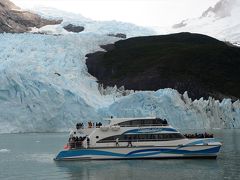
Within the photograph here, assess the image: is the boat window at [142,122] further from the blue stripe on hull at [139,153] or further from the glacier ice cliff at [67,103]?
the glacier ice cliff at [67,103]

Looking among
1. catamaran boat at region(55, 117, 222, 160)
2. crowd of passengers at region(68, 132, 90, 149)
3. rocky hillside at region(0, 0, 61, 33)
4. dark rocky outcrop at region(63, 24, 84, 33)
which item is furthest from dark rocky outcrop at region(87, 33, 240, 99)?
crowd of passengers at region(68, 132, 90, 149)

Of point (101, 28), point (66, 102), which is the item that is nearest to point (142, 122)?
point (66, 102)

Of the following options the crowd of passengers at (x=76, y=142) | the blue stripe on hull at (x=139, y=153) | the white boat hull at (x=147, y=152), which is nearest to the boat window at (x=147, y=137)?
the white boat hull at (x=147, y=152)

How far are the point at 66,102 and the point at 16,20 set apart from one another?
357ft

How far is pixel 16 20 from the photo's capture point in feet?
589

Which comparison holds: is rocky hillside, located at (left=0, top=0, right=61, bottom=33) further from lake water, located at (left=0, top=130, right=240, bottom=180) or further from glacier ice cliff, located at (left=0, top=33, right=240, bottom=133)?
lake water, located at (left=0, top=130, right=240, bottom=180)

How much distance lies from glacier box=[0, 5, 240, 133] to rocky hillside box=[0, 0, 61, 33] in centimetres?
7210

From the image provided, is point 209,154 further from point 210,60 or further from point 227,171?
point 210,60

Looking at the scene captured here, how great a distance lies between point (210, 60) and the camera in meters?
128

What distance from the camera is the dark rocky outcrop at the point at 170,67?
11212 centimetres

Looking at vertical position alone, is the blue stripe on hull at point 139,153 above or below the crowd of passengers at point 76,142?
below

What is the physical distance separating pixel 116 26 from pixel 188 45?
119ft

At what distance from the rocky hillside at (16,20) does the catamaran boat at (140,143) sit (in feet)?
431

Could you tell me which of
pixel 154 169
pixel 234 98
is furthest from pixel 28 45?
pixel 154 169
